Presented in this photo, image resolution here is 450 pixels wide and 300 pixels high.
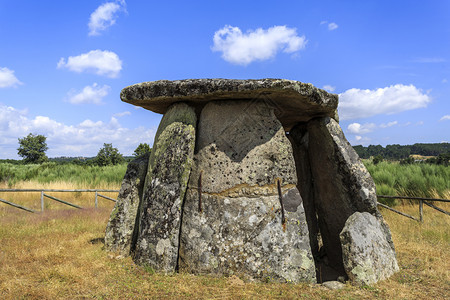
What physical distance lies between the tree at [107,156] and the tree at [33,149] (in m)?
8.15

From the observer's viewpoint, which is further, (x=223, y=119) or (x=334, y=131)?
(x=334, y=131)

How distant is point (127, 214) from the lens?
5988mm

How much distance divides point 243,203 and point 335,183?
2.36m

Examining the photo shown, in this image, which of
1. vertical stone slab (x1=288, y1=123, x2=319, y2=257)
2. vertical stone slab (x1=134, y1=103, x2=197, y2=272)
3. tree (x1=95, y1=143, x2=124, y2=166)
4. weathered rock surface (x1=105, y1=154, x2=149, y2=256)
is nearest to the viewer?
vertical stone slab (x1=134, y1=103, x2=197, y2=272)

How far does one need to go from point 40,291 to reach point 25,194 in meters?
12.6

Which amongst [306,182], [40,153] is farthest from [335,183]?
[40,153]

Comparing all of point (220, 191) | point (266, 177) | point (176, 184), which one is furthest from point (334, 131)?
point (176, 184)

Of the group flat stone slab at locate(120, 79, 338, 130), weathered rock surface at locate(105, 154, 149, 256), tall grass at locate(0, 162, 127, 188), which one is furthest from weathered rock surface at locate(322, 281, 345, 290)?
tall grass at locate(0, 162, 127, 188)

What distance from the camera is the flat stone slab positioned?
5.02 meters

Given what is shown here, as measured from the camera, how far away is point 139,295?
4371 millimetres

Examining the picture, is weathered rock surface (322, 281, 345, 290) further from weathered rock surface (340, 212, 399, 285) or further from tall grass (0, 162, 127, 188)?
tall grass (0, 162, 127, 188)

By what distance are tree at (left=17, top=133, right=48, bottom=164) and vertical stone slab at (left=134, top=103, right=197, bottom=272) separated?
117 ft

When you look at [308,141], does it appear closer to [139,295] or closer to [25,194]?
[139,295]

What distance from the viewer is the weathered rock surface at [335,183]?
5.98 metres
